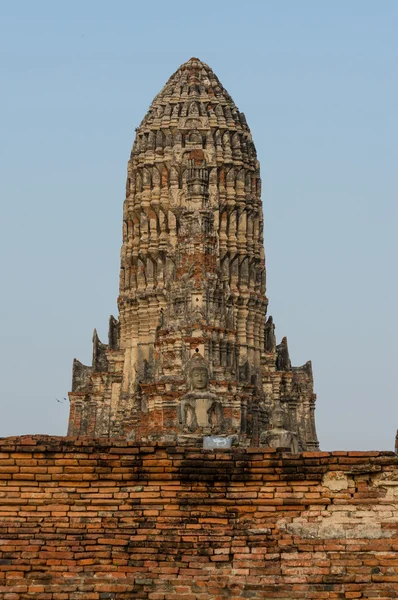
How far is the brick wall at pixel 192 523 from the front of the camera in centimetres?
1494

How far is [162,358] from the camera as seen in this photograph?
51.8 metres

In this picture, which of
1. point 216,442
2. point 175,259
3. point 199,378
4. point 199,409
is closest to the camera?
point 216,442

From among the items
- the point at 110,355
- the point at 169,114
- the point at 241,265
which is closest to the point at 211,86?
the point at 169,114

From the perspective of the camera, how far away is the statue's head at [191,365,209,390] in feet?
93.0

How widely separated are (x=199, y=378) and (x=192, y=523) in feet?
43.1

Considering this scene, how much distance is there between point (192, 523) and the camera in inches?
604

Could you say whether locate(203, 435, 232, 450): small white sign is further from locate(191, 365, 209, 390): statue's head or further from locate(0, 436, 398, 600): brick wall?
locate(191, 365, 209, 390): statue's head

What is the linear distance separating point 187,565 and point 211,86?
178 feet

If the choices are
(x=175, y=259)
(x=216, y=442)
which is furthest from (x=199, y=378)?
(x=175, y=259)

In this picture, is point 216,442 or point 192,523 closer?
point 192,523

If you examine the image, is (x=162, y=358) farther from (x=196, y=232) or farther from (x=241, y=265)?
(x=241, y=265)

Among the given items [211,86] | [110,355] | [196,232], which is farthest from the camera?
[211,86]

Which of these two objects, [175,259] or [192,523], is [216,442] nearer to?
[192,523]

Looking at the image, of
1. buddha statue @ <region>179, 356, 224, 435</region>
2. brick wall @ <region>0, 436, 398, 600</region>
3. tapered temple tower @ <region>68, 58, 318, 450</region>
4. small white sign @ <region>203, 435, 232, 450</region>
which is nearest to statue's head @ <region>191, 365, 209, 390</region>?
buddha statue @ <region>179, 356, 224, 435</region>
